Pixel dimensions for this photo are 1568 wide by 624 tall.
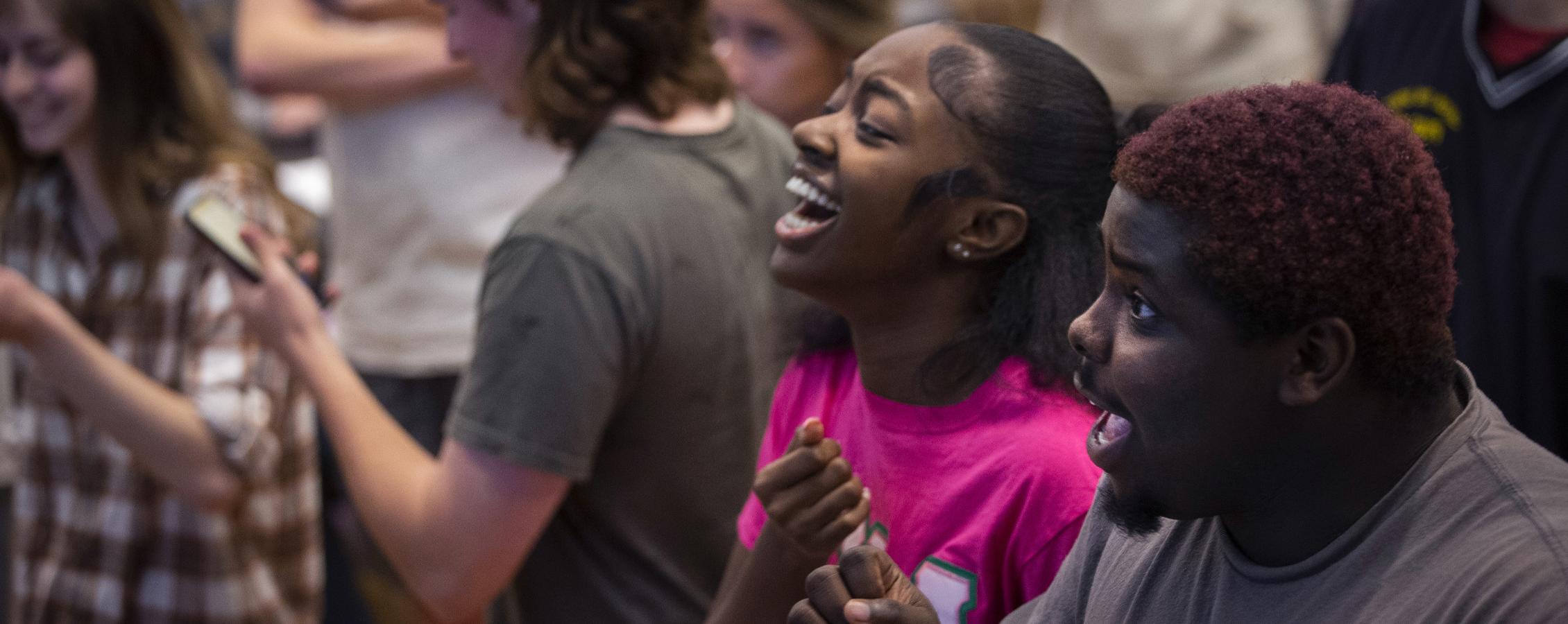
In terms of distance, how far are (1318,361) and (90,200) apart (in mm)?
2213

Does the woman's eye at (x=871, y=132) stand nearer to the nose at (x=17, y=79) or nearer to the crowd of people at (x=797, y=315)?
the crowd of people at (x=797, y=315)

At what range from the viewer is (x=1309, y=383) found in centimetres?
87

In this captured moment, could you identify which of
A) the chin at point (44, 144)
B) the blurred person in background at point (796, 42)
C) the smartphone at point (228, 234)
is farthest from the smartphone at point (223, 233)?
the blurred person in background at point (796, 42)

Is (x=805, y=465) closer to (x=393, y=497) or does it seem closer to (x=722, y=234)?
(x=722, y=234)

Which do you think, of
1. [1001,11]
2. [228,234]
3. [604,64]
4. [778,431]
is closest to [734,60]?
[1001,11]

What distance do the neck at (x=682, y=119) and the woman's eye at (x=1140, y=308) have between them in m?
1.05

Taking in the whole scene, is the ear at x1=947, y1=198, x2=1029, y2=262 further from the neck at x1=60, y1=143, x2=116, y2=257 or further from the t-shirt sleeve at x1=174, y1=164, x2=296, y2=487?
the neck at x1=60, y1=143, x2=116, y2=257

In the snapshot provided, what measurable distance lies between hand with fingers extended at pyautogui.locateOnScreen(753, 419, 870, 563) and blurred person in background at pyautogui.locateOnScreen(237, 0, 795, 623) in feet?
1.73

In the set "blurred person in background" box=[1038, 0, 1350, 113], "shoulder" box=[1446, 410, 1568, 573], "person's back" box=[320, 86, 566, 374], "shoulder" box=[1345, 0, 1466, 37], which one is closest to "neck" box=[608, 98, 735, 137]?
"person's back" box=[320, 86, 566, 374]

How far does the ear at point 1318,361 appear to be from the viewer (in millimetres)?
854

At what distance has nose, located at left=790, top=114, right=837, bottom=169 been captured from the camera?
4.42 feet

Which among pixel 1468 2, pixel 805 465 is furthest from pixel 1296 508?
pixel 1468 2

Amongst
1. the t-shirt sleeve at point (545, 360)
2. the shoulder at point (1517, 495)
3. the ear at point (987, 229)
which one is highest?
the shoulder at point (1517, 495)

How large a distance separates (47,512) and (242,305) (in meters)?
0.70
